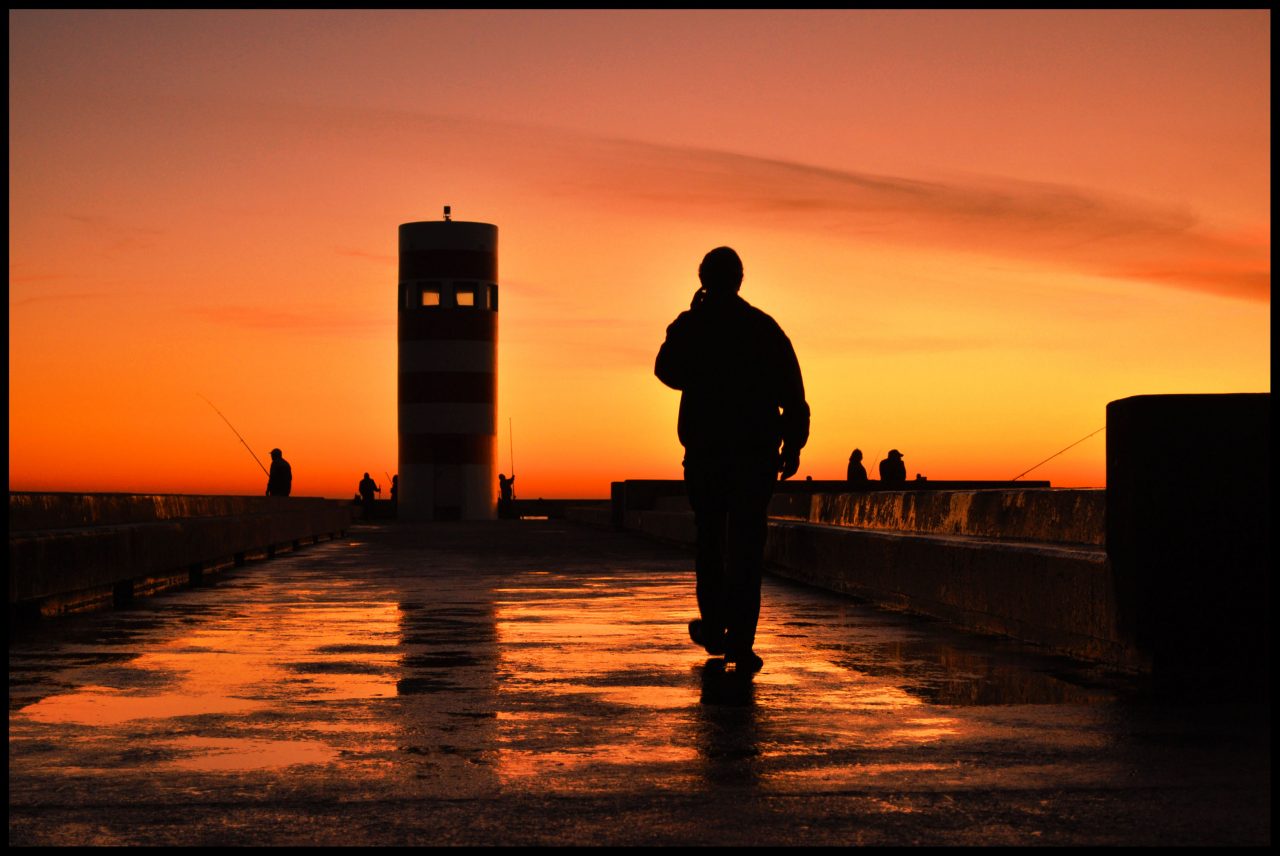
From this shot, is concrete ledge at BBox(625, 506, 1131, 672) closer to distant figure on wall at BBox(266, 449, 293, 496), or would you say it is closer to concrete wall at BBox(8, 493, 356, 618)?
concrete wall at BBox(8, 493, 356, 618)

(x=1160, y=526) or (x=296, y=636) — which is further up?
(x=1160, y=526)

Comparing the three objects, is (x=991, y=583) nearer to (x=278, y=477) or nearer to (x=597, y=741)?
(x=597, y=741)

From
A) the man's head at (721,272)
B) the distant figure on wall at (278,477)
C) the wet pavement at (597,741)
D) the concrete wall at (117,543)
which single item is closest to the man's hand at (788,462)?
the man's head at (721,272)

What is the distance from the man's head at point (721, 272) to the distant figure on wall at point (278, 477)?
28396mm

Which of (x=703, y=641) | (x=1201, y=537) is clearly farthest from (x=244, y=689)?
(x=1201, y=537)

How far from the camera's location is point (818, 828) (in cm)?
448

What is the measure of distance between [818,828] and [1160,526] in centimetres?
395

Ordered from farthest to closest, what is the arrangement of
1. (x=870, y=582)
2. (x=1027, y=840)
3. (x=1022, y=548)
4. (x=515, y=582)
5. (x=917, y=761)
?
(x=515, y=582) < (x=870, y=582) < (x=1022, y=548) < (x=917, y=761) < (x=1027, y=840)

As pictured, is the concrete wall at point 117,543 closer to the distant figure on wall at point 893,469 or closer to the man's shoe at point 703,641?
the man's shoe at point 703,641

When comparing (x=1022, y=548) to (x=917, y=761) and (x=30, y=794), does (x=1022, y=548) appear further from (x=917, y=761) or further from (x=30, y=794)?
(x=30, y=794)

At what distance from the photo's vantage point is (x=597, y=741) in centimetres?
605

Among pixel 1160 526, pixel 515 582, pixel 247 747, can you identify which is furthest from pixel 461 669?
pixel 515 582

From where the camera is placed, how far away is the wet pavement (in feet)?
15.0

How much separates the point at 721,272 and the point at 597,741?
338cm
